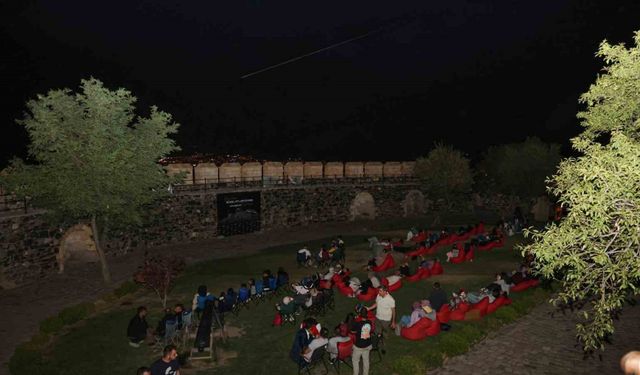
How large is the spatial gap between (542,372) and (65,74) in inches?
1764

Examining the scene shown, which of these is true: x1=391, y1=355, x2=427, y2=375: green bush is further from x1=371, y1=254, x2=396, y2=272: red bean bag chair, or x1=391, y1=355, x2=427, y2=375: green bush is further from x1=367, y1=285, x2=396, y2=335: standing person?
x1=371, y1=254, x2=396, y2=272: red bean bag chair

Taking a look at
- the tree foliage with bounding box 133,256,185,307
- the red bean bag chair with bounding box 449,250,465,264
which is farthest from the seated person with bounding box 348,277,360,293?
the red bean bag chair with bounding box 449,250,465,264

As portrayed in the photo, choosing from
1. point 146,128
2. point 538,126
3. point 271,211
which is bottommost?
point 271,211

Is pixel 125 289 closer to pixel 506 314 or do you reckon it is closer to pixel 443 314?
pixel 443 314

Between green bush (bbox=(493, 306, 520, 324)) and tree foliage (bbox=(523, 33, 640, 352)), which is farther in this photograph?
green bush (bbox=(493, 306, 520, 324))

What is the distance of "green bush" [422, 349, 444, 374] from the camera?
37.2 feet

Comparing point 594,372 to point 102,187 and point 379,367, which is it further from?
point 102,187

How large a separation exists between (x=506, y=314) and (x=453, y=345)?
3499 mm

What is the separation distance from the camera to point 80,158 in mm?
18891

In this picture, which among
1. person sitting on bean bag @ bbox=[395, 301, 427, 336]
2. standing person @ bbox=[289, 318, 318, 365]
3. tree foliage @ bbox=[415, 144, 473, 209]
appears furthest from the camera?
tree foliage @ bbox=[415, 144, 473, 209]

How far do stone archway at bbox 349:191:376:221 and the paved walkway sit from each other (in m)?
25.6

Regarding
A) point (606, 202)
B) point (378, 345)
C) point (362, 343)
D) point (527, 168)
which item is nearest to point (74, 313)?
point (378, 345)

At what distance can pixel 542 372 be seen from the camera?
11000 millimetres

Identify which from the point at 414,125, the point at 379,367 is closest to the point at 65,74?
the point at 379,367
